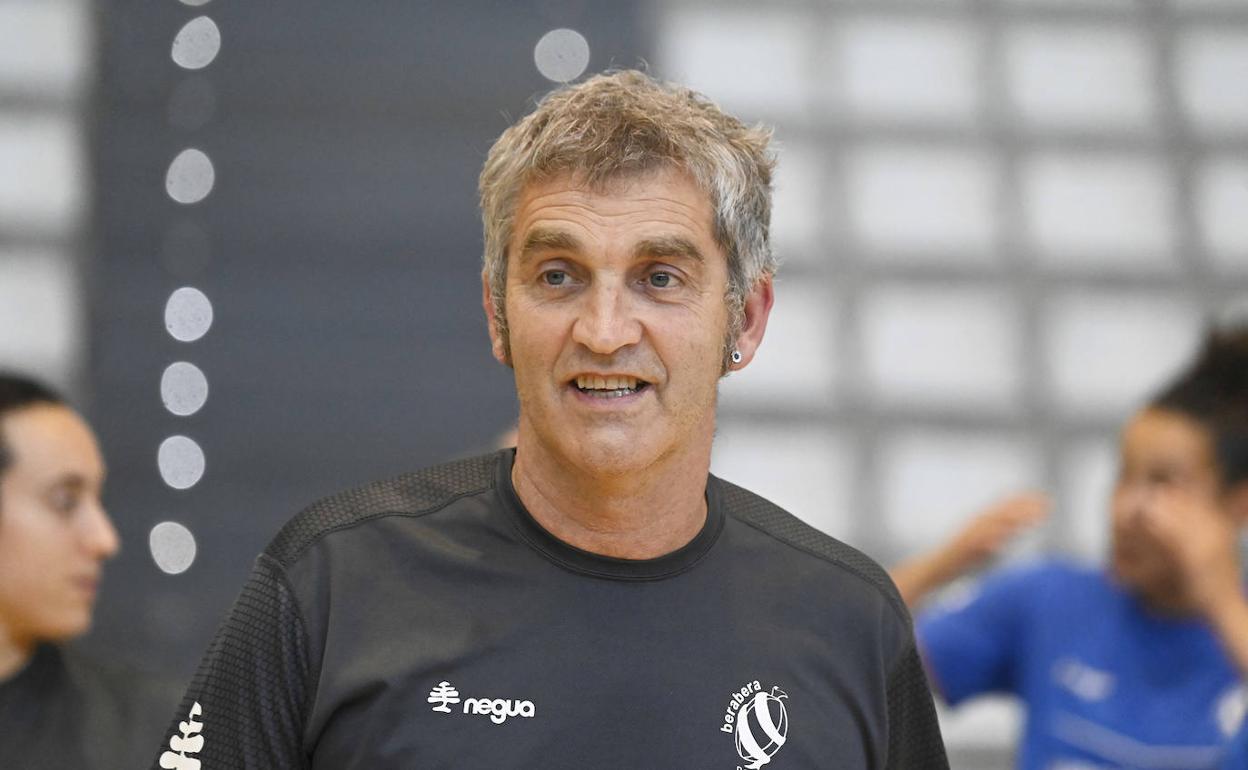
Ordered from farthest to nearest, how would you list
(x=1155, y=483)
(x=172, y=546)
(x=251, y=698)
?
(x=172, y=546)
(x=1155, y=483)
(x=251, y=698)

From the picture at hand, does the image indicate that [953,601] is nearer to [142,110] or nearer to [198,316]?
[198,316]

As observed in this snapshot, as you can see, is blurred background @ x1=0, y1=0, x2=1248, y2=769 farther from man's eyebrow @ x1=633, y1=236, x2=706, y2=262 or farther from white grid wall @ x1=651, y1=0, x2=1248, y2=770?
man's eyebrow @ x1=633, y1=236, x2=706, y2=262

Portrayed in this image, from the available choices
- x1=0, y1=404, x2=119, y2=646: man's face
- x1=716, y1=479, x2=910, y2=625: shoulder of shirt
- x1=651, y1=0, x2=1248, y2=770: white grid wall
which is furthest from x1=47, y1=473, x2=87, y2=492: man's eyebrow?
x1=651, y1=0, x2=1248, y2=770: white grid wall

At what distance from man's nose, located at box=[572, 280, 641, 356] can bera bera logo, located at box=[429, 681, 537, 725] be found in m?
0.33

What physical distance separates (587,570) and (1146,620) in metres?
1.40

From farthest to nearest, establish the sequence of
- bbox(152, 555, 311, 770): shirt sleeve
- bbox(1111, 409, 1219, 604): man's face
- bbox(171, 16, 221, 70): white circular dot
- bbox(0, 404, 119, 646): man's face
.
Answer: bbox(171, 16, 221, 70): white circular dot
bbox(1111, 409, 1219, 604): man's face
bbox(0, 404, 119, 646): man's face
bbox(152, 555, 311, 770): shirt sleeve

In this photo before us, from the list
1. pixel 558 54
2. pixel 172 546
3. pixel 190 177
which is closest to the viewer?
pixel 172 546

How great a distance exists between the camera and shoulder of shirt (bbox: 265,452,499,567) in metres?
1.38

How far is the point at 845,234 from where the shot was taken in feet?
12.1

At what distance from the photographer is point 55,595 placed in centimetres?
229

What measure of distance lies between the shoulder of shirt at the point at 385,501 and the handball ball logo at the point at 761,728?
1.11 ft

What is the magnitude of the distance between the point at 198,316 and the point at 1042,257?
6.87 feet

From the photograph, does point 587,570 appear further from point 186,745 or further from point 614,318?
point 186,745

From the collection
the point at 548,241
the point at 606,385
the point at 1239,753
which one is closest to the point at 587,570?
the point at 606,385
